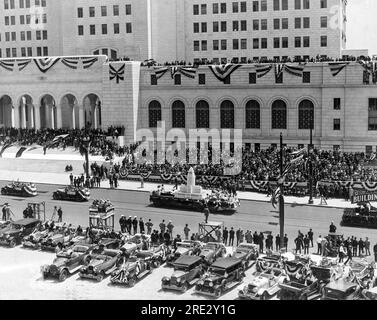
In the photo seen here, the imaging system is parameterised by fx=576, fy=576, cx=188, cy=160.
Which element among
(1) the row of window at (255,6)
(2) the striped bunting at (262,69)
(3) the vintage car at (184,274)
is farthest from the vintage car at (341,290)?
(1) the row of window at (255,6)

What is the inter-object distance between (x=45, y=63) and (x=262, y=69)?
28752 mm

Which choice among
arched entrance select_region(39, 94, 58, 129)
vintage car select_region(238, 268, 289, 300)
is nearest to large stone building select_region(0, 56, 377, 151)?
arched entrance select_region(39, 94, 58, 129)

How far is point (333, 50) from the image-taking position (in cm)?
7444

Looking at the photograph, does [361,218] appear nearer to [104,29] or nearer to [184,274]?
[184,274]

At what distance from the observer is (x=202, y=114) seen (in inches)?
2763

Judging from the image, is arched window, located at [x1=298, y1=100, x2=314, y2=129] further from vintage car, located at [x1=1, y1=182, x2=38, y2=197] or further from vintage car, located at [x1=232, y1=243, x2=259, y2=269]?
vintage car, located at [x1=232, y1=243, x2=259, y2=269]

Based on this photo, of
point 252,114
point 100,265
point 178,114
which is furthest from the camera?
point 178,114

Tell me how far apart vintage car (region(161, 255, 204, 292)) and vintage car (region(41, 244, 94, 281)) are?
530cm

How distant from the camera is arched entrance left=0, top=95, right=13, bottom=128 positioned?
83062mm

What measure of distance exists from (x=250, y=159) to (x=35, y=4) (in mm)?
44534

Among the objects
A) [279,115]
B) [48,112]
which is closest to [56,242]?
[279,115]

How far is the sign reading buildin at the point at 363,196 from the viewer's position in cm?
4491

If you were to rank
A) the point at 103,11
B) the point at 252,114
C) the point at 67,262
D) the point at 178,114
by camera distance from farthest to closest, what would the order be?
the point at 103,11 < the point at 178,114 < the point at 252,114 < the point at 67,262
